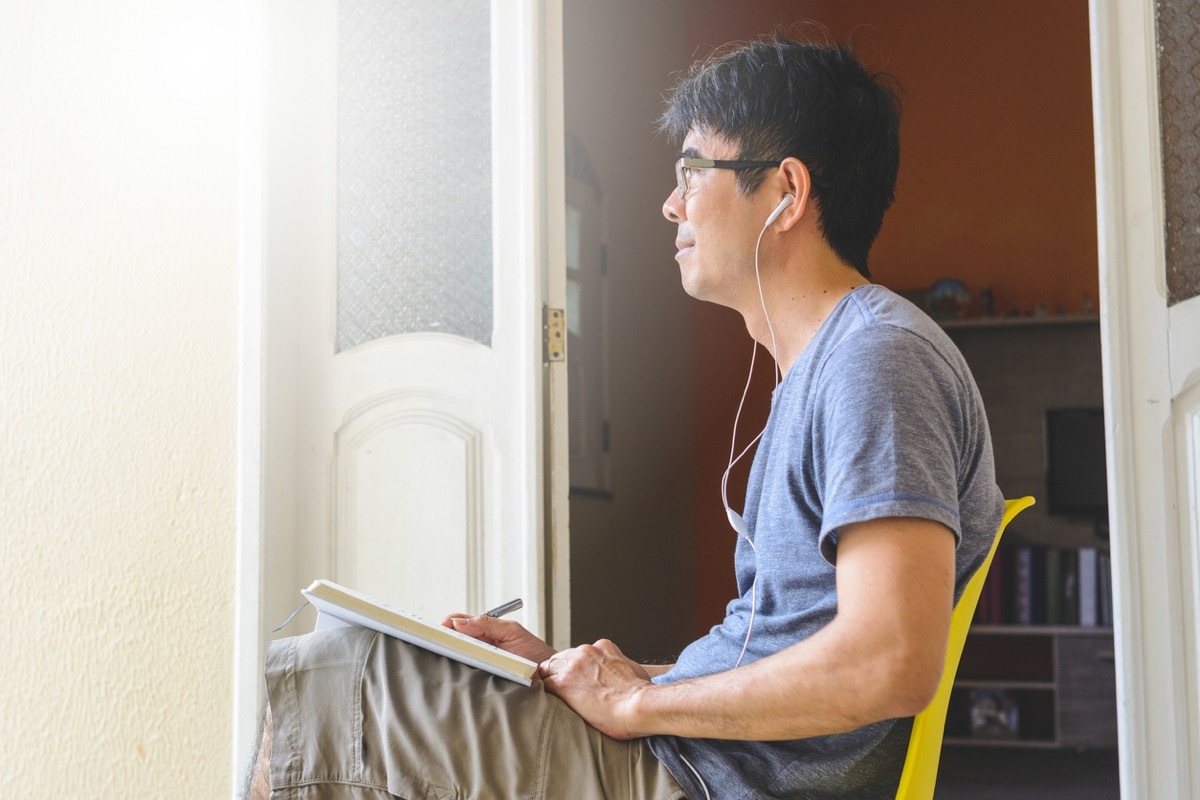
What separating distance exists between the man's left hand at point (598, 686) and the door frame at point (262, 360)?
1087mm

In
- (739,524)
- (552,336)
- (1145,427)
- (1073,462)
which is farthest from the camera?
(1073,462)

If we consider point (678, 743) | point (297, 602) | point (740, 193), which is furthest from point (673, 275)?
point (678, 743)

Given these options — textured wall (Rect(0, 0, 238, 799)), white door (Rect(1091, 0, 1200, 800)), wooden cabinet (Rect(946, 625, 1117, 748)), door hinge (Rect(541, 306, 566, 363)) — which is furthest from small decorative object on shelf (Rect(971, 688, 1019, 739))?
textured wall (Rect(0, 0, 238, 799))

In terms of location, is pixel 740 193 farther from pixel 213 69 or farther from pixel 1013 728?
pixel 1013 728

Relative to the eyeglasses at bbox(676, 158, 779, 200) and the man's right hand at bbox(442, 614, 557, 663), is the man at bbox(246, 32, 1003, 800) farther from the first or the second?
the man's right hand at bbox(442, 614, 557, 663)

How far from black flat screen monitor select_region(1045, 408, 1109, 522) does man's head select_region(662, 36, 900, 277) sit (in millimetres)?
3683

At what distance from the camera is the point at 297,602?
2.47 m

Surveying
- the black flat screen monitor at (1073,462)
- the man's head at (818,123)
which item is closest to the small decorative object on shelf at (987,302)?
the black flat screen monitor at (1073,462)

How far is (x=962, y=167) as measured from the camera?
5.01 m

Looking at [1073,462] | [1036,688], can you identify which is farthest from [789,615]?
[1073,462]

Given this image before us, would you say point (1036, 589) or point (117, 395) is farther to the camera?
point (1036, 589)

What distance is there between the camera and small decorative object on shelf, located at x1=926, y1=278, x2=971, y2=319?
4.88m

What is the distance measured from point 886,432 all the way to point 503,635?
630 millimetres

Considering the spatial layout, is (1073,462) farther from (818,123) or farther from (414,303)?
(818,123)
